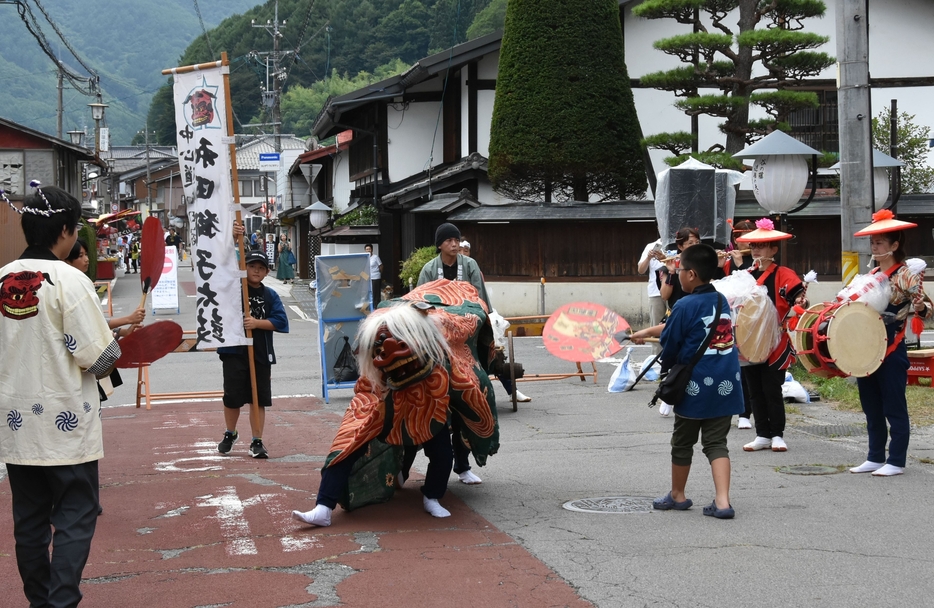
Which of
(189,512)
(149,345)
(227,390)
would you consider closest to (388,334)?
(149,345)

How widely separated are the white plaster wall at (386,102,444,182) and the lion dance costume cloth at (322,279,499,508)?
74.7ft

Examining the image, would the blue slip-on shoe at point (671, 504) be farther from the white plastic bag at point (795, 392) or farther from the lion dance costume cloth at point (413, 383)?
the white plastic bag at point (795, 392)

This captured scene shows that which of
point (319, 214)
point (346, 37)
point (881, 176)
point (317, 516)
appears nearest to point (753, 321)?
point (317, 516)

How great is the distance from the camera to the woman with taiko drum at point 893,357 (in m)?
7.39

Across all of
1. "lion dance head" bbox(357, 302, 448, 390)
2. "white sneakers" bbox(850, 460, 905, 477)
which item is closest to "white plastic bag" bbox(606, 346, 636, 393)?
"white sneakers" bbox(850, 460, 905, 477)

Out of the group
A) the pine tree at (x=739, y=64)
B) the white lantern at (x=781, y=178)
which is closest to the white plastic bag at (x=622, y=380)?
the white lantern at (x=781, y=178)

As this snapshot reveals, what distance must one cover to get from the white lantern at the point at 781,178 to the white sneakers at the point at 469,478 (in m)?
7.23

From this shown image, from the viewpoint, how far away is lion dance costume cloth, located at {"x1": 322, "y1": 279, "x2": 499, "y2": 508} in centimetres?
604

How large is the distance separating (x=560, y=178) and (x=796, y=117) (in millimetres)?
7085

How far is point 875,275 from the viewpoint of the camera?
764cm

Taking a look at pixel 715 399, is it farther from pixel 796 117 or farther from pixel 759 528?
pixel 796 117

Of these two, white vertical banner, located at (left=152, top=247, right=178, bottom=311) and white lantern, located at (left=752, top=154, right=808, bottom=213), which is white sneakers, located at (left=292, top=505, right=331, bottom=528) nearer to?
white lantern, located at (left=752, top=154, right=808, bottom=213)

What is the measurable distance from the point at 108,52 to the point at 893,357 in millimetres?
181515

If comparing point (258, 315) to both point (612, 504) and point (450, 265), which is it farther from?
point (612, 504)
